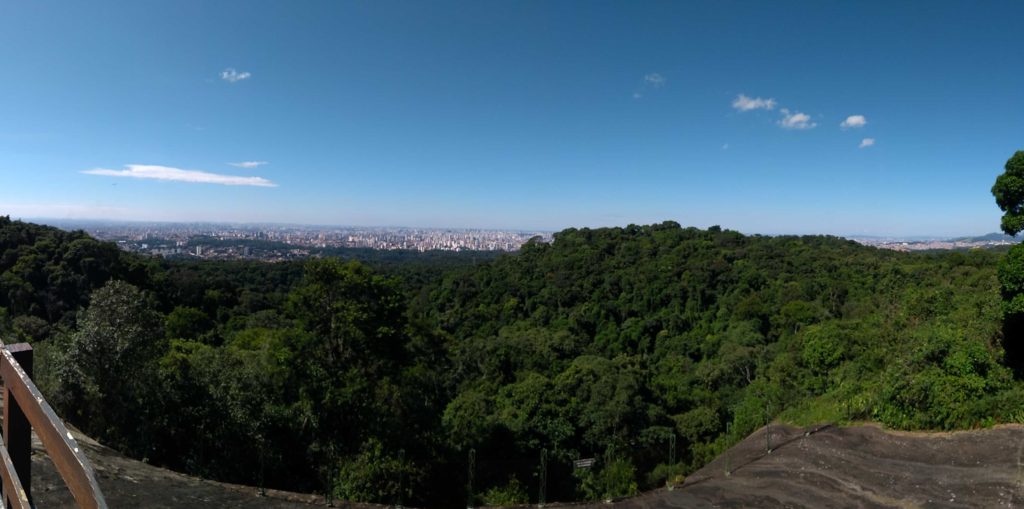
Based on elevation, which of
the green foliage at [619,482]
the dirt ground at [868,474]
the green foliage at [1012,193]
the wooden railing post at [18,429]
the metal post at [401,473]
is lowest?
the metal post at [401,473]

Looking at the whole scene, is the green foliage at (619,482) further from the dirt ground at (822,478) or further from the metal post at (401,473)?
the metal post at (401,473)

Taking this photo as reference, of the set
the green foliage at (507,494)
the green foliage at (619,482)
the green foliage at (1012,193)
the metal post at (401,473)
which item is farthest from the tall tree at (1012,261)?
the metal post at (401,473)

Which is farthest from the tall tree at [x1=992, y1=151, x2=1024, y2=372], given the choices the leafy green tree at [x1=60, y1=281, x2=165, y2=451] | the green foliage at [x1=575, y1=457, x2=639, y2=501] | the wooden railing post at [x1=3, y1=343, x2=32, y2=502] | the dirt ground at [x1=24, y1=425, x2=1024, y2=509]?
the leafy green tree at [x1=60, y1=281, x2=165, y2=451]

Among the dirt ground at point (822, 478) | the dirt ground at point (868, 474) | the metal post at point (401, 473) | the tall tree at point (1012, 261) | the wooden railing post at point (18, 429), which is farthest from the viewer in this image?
the metal post at point (401, 473)

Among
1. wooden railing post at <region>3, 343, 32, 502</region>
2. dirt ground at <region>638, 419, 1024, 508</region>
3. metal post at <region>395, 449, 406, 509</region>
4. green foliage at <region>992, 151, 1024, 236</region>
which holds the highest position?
green foliage at <region>992, 151, 1024, 236</region>

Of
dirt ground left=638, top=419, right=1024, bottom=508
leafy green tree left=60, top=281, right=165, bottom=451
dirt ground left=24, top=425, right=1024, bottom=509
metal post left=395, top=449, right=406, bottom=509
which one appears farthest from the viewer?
leafy green tree left=60, top=281, right=165, bottom=451

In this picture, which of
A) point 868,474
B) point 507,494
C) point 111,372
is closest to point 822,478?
point 868,474

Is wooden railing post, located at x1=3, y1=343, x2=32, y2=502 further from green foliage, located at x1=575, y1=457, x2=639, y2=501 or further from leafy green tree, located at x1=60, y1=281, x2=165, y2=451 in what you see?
leafy green tree, located at x1=60, y1=281, x2=165, y2=451

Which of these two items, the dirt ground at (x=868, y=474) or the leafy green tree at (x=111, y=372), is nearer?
the dirt ground at (x=868, y=474)

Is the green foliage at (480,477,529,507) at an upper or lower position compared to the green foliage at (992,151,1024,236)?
lower
